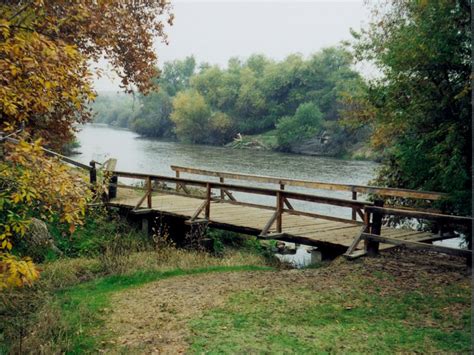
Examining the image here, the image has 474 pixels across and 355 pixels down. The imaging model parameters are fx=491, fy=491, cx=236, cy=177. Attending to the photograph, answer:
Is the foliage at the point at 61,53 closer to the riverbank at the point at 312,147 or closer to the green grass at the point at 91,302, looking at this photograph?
the green grass at the point at 91,302

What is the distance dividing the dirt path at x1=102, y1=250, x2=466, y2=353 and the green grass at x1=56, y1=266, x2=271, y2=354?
240 millimetres

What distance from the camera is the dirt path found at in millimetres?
6395

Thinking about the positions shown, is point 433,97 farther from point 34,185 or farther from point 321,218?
point 34,185

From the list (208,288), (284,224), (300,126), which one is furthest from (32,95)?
(300,126)

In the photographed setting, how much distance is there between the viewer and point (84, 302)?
8008mm

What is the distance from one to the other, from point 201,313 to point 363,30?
13194 millimetres

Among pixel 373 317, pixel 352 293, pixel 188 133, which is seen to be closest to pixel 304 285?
pixel 352 293

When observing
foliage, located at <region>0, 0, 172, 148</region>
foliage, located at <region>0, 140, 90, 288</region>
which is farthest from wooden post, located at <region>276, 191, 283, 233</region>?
foliage, located at <region>0, 140, 90, 288</region>

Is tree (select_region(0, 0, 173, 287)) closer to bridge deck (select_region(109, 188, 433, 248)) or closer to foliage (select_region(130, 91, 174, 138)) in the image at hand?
bridge deck (select_region(109, 188, 433, 248))

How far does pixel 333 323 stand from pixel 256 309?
115 cm

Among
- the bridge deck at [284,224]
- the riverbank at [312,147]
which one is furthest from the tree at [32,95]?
the riverbank at [312,147]

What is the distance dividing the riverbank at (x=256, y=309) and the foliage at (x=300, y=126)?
52.6m

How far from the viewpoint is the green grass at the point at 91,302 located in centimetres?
646

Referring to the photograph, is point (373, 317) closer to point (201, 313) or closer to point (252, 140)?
point (201, 313)
